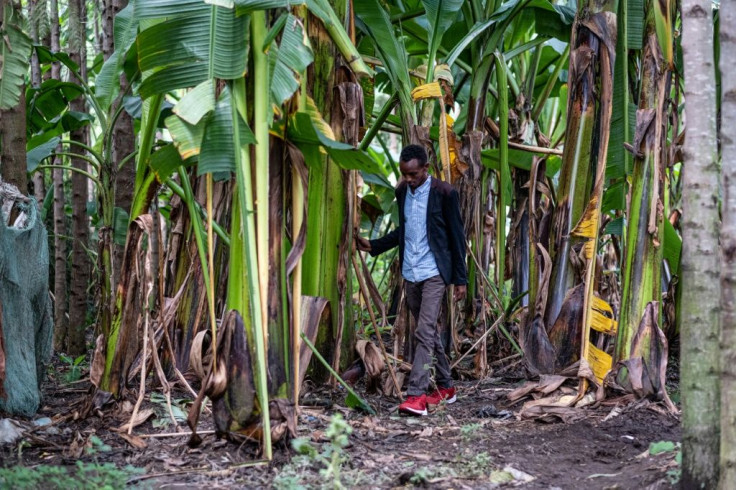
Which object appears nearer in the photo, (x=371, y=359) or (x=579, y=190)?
(x=579, y=190)

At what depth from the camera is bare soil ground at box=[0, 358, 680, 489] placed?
148 inches

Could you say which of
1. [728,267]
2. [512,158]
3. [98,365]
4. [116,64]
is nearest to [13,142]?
[116,64]

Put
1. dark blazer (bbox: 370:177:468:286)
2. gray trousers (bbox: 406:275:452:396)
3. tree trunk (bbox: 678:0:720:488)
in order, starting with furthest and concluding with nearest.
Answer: dark blazer (bbox: 370:177:468:286), gray trousers (bbox: 406:275:452:396), tree trunk (bbox: 678:0:720:488)

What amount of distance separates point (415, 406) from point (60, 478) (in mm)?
2564

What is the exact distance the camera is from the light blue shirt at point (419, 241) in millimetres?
5730

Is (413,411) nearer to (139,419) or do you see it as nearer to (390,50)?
(139,419)

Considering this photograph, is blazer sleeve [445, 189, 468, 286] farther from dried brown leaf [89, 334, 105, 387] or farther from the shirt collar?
dried brown leaf [89, 334, 105, 387]

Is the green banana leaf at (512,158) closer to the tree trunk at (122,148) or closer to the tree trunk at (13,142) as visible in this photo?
the tree trunk at (122,148)

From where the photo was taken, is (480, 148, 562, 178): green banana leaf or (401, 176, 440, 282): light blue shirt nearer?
(401, 176, 440, 282): light blue shirt

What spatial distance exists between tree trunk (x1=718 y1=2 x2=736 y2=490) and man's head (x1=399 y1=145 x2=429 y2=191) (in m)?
2.77

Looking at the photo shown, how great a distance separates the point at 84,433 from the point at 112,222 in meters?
1.53

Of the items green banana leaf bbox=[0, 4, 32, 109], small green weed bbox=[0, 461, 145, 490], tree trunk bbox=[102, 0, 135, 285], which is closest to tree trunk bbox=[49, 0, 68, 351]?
tree trunk bbox=[102, 0, 135, 285]

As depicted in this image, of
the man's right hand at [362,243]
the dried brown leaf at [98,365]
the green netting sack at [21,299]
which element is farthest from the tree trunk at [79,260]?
the man's right hand at [362,243]

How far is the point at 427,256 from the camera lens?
574cm
